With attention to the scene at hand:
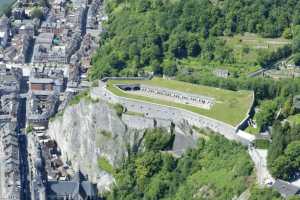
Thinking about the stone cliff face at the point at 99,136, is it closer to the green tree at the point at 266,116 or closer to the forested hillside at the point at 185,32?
the green tree at the point at 266,116

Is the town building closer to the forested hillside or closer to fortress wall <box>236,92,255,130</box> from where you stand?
the forested hillside

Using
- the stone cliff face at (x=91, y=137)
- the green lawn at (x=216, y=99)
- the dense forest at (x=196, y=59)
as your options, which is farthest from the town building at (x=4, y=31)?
the green lawn at (x=216, y=99)

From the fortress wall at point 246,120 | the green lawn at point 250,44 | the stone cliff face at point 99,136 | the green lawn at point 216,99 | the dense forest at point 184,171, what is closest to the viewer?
the dense forest at point 184,171

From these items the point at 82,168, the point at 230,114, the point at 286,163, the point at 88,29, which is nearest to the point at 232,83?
the point at 230,114

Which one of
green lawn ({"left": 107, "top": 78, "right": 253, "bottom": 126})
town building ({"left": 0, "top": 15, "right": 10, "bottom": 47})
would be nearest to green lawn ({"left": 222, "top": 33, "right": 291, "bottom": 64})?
green lawn ({"left": 107, "top": 78, "right": 253, "bottom": 126})

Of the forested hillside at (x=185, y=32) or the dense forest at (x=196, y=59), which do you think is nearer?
the dense forest at (x=196, y=59)

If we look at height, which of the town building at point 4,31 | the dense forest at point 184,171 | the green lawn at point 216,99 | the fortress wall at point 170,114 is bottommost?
the dense forest at point 184,171

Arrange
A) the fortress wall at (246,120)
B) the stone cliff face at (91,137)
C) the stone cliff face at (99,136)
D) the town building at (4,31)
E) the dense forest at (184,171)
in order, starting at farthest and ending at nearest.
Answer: the town building at (4,31), the stone cliff face at (91,137), the stone cliff face at (99,136), the fortress wall at (246,120), the dense forest at (184,171)

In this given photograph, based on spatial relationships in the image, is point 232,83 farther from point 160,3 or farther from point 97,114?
point 160,3
